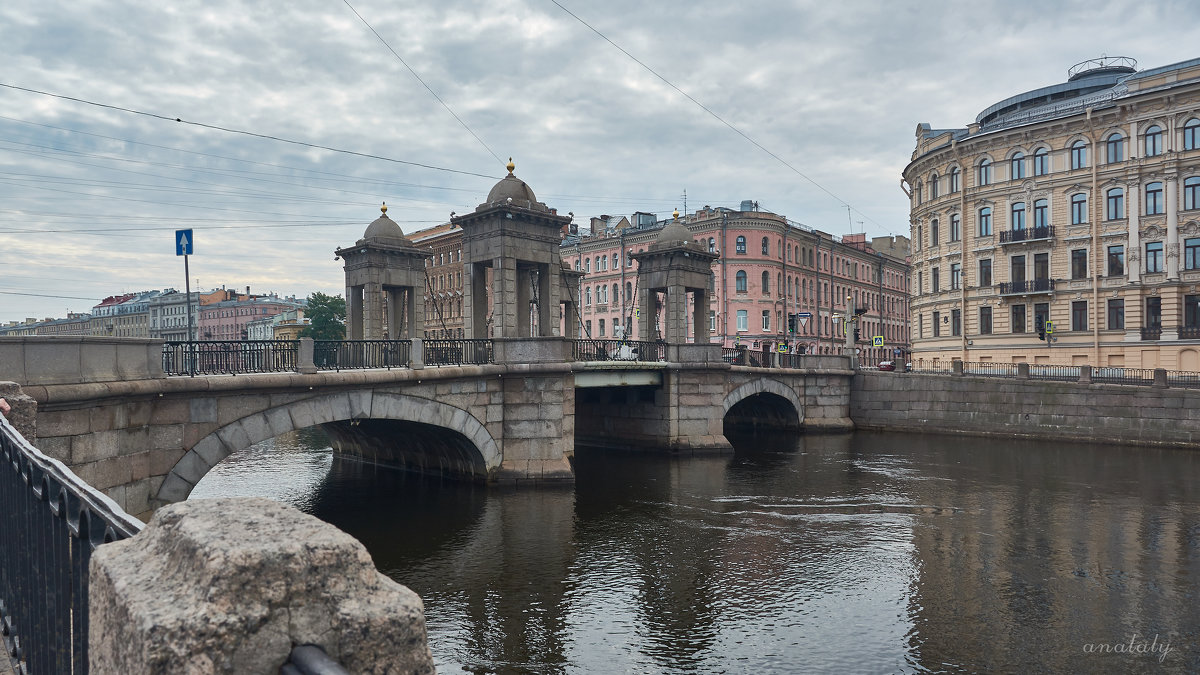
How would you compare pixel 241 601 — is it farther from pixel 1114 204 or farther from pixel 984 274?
pixel 984 274

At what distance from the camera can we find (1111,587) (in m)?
13.6

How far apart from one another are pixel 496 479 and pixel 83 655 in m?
19.8

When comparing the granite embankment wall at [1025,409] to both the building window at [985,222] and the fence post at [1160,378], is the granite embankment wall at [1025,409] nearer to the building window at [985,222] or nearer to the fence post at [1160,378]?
the fence post at [1160,378]

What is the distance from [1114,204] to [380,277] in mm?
35345

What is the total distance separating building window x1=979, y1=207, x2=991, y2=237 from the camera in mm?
44031

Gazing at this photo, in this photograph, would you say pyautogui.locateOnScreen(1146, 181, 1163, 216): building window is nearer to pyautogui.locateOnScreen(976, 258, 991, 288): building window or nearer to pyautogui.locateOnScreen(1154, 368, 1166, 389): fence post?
pyautogui.locateOnScreen(976, 258, 991, 288): building window

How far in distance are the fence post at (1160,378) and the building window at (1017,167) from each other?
1462cm

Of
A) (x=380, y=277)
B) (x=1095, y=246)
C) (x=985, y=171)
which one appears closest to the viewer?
(x=380, y=277)

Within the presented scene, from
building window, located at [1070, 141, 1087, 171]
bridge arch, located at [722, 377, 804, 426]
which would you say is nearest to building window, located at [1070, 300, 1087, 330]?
building window, located at [1070, 141, 1087, 171]

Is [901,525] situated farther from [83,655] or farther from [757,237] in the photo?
[757,237]

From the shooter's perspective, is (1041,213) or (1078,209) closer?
(1078,209)

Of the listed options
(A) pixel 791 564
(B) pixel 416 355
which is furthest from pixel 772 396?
(A) pixel 791 564

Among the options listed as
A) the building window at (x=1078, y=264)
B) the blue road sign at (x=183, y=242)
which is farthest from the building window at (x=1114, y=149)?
the blue road sign at (x=183, y=242)

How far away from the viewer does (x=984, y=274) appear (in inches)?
1746
